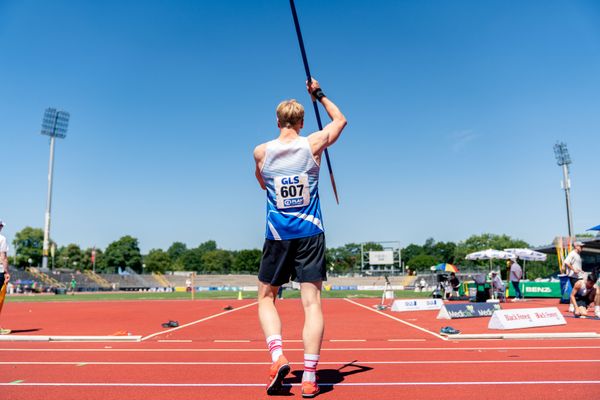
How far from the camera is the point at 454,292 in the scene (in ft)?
76.0

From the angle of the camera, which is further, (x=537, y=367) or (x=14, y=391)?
(x=537, y=367)

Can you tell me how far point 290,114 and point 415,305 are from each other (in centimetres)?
1242

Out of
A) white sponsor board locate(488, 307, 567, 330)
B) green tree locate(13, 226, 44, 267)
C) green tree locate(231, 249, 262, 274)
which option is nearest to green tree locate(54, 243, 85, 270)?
green tree locate(13, 226, 44, 267)

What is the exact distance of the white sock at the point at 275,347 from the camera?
3639 mm

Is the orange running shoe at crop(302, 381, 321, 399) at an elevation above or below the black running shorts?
below

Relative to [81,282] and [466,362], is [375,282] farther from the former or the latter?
[466,362]

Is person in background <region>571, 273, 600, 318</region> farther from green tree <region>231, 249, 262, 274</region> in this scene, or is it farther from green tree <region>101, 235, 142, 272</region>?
green tree <region>231, 249, 262, 274</region>

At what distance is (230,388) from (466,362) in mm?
2547

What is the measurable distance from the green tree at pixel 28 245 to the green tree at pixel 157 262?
3577cm

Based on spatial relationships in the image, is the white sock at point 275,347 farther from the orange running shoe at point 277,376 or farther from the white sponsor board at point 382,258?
the white sponsor board at point 382,258

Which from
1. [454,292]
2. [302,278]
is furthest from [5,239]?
[454,292]

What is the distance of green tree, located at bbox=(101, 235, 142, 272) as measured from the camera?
11962cm

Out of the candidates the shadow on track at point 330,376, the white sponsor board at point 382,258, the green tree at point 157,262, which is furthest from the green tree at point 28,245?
the shadow on track at point 330,376

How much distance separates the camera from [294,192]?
12.6 ft
